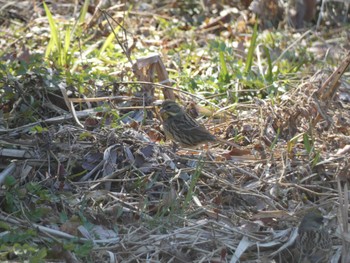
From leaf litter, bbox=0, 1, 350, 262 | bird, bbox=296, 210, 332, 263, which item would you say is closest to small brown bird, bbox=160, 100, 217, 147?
leaf litter, bbox=0, 1, 350, 262

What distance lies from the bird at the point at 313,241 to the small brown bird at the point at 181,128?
149 cm

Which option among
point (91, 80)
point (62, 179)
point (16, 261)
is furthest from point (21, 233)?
point (91, 80)

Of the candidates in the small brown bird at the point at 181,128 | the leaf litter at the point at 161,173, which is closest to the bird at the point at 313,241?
the leaf litter at the point at 161,173

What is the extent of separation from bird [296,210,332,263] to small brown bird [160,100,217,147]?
149cm

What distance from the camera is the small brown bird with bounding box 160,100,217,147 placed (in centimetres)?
634

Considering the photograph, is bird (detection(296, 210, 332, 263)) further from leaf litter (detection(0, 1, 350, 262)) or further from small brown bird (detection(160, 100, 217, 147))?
small brown bird (detection(160, 100, 217, 147))

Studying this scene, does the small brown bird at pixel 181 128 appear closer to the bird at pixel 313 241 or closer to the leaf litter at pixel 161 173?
the leaf litter at pixel 161 173

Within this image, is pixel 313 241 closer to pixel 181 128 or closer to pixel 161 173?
pixel 161 173

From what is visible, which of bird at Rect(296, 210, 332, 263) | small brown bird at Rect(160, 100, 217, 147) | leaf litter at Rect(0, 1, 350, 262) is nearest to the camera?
bird at Rect(296, 210, 332, 263)

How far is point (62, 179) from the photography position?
5668 millimetres

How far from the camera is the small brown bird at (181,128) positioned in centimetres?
634

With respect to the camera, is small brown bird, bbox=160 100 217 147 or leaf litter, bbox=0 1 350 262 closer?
leaf litter, bbox=0 1 350 262

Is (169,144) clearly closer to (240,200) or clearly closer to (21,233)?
(240,200)

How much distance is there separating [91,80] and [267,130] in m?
1.51
